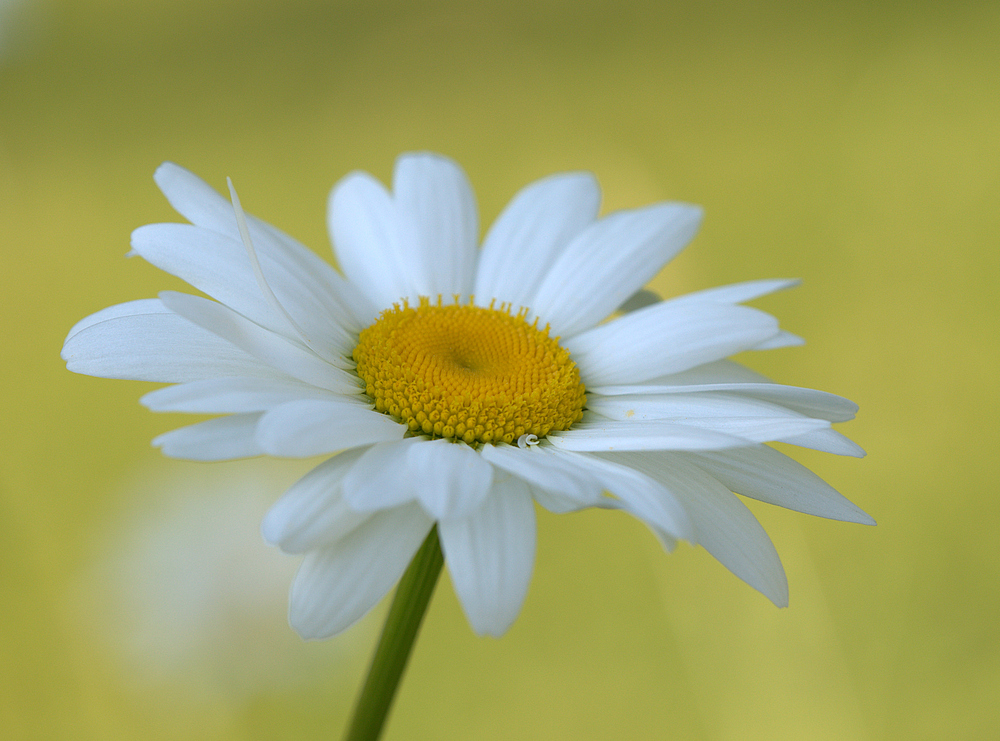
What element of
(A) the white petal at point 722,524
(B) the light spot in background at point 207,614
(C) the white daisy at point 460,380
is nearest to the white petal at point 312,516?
(C) the white daisy at point 460,380

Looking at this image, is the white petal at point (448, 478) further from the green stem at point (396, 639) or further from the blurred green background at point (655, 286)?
the blurred green background at point (655, 286)

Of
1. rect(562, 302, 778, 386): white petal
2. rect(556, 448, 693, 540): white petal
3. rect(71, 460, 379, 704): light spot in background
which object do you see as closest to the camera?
rect(556, 448, 693, 540): white petal

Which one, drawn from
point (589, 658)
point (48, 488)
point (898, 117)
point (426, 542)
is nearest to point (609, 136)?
point (898, 117)

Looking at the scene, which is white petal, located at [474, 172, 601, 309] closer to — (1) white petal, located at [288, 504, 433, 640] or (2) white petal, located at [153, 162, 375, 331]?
(2) white petal, located at [153, 162, 375, 331]

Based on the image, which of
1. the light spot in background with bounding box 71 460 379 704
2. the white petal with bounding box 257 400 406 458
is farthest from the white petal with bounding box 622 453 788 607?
the light spot in background with bounding box 71 460 379 704

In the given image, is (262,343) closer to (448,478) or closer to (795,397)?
(448,478)

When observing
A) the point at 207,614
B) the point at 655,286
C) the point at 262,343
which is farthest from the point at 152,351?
the point at 655,286
